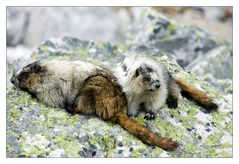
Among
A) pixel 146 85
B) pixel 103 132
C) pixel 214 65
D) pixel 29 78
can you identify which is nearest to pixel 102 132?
pixel 103 132

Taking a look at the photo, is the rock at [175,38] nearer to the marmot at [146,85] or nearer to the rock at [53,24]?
the rock at [53,24]

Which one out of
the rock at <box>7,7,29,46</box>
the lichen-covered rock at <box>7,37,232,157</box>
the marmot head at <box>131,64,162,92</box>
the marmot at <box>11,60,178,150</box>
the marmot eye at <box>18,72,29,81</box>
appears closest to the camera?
the lichen-covered rock at <box>7,37,232,157</box>

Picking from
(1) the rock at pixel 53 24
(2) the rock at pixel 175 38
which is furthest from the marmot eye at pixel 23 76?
(1) the rock at pixel 53 24

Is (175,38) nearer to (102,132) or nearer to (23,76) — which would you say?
(23,76)

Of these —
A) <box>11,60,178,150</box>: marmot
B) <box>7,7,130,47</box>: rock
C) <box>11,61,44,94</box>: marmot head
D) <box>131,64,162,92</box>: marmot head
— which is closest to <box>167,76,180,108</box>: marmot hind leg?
<box>131,64,162,92</box>: marmot head

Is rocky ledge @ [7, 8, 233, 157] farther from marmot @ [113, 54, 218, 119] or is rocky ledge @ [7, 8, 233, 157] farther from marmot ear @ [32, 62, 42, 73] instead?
marmot ear @ [32, 62, 42, 73]
